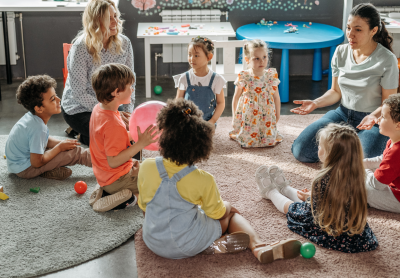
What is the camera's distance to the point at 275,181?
2426 mm

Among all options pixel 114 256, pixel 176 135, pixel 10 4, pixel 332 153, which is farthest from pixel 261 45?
pixel 10 4

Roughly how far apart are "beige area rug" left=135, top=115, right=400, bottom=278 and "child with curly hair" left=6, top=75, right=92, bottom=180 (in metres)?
0.81

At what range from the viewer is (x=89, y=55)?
288 centimetres

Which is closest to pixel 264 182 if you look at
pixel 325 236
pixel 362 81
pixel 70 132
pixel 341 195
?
pixel 325 236

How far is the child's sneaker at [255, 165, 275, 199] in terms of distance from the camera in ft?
7.86

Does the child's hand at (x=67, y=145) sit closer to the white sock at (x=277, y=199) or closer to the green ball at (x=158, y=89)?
the white sock at (x=277, y=199)

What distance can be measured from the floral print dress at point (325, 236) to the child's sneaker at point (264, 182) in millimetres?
303

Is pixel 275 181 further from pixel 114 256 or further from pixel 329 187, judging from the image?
pixel 114 256

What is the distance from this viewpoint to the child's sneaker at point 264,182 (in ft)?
7.86

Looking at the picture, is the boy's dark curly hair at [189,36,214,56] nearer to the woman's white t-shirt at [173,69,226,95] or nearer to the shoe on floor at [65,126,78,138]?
the woman's white t-shirt at [173,69,226,95]

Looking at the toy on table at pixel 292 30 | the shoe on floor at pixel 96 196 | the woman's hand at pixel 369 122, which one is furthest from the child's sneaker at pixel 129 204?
the toy on table at pixel 292 30

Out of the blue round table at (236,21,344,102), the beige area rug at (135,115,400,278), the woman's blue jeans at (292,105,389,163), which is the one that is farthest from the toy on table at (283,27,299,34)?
the beige area rug at (135,115,400,278)

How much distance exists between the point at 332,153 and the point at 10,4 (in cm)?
346

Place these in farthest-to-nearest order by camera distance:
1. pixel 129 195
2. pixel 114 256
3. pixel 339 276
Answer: pixel 129 195 < pixel 114 256 < pixel 339 276
